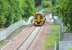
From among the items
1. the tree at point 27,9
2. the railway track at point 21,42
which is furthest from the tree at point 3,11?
the tree at point 27,9

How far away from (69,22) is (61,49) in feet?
26.5

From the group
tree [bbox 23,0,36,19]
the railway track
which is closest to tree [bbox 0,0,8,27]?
the railway track

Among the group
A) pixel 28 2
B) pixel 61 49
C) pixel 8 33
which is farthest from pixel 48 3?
pixel 61 49

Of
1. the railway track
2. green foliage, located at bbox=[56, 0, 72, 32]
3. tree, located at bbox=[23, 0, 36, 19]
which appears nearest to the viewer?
the railway track

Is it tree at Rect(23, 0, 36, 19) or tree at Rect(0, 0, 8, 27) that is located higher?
tree at Rect(0, 0, 8, 27)

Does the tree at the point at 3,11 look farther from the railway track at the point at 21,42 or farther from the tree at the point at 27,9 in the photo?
the tree at the point at 27,9

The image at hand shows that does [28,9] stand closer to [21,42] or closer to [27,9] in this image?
[27,9]

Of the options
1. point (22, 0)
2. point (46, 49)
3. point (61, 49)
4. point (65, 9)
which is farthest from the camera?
point (22, 0)

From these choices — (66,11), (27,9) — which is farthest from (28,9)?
(66,11)

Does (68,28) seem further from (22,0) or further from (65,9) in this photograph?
(22,0)

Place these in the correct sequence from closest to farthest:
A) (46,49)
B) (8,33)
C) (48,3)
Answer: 1. (46,49)
2. (8,33)
3. (48,3)

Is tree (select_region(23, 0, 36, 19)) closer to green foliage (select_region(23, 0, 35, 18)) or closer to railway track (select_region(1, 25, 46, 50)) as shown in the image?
green foliage (select_region(23, 0, 35, 18))

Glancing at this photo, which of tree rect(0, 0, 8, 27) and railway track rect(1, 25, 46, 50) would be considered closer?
railway track rect(1, 25, 46, 50)

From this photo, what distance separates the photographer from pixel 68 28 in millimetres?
19156
